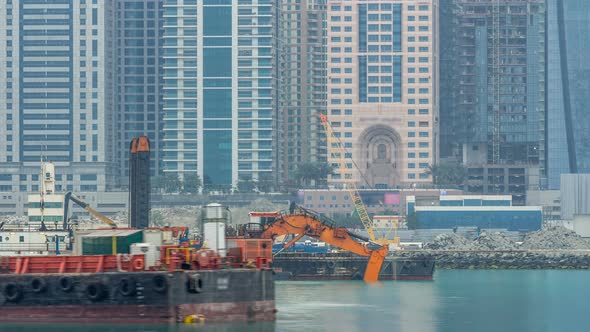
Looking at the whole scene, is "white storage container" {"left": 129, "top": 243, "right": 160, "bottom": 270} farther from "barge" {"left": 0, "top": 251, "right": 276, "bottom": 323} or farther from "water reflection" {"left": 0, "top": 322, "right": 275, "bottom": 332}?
"water reflection" {"left": 0, "top": 322, "right": 275, "bottom": 332}

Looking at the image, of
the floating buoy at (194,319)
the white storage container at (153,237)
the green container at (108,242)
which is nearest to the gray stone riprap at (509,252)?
the white storage container at (153,237)

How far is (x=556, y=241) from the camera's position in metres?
192

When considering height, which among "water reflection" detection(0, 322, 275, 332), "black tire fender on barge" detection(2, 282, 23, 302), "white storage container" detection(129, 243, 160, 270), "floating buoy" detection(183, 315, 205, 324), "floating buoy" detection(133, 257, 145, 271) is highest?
"white storage container" detection(129, 243, 160, 270)

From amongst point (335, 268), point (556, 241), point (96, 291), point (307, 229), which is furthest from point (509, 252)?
point (96, 291)

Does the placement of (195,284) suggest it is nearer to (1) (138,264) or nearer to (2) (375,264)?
(1) (138,264)

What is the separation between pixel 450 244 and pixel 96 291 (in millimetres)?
120441

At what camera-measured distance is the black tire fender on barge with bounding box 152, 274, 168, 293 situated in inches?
2859

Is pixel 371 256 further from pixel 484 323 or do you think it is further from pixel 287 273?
pixel 484 323

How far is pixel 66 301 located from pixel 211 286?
27.0ft

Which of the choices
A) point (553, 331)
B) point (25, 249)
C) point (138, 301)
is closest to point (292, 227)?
point (25, 249)

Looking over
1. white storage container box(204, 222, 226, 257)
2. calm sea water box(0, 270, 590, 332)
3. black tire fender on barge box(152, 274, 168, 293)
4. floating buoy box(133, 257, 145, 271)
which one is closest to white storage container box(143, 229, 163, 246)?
white storage container box(204, 222, 226, 257)

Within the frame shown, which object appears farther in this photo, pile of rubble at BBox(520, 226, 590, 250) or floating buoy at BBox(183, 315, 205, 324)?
pile of rubble at BBox(520, 226, 590, 250)

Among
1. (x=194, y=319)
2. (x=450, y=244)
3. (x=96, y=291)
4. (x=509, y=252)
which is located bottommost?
(x=509, y=252)

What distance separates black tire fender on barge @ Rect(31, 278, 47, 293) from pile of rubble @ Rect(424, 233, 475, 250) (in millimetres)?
116377
